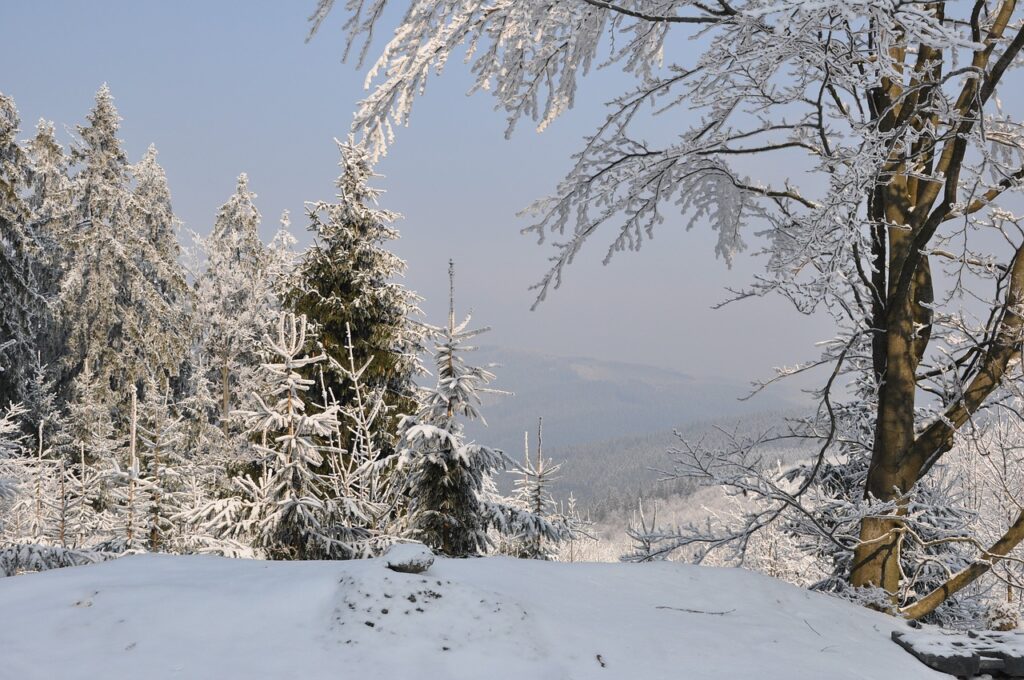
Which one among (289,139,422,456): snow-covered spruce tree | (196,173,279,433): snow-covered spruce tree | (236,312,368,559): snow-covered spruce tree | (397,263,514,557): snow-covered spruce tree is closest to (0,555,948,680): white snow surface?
(236,312,368,559): snow-covered spruce tree

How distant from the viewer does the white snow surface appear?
2.99 m

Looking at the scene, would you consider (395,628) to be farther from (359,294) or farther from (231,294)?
(231,294)

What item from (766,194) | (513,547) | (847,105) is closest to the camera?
(847,105)

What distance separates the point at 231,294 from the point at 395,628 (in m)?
22.1

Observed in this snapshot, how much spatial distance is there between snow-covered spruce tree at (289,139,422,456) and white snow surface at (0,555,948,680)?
8.57 metres

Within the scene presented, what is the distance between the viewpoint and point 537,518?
9391 millimetres

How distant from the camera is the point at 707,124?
550 cm

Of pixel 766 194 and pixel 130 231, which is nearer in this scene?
pixel 766 194

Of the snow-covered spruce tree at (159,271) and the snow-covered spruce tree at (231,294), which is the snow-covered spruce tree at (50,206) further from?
the snow-covered spruce tree at (231,294)

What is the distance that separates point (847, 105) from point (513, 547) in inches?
535

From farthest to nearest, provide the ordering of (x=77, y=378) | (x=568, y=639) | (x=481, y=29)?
(x=77, y=378) < (x=481, y=29) < (x=568, y=639)

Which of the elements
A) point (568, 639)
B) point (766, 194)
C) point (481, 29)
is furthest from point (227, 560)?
point (766, 194)

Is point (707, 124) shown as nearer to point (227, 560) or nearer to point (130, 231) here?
point (227, 560)

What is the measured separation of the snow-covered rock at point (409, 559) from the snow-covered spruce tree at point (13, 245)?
14958 mm
